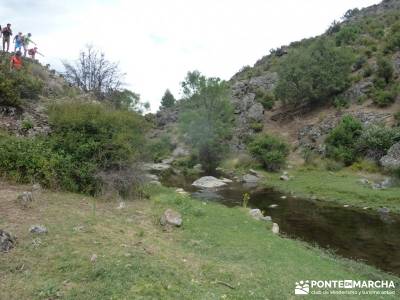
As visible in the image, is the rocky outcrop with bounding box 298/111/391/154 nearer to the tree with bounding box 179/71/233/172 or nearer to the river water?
the tree with bounding box 179/71/233/172

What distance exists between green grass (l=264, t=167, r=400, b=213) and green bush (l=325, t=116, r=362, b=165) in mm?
2338

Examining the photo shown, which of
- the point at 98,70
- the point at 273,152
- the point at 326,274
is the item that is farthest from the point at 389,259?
the point at 98,70

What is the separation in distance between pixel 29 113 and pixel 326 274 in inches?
681

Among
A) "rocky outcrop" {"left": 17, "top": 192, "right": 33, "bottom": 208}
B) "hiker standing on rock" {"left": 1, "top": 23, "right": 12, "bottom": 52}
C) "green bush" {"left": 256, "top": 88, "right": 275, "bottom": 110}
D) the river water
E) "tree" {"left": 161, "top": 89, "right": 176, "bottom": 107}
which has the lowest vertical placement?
the river water

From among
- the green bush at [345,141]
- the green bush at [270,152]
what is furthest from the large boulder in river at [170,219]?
the green bush at [345,141]

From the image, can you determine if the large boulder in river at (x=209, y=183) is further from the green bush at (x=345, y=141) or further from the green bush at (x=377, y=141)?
the green bush at (x=377, y=141)

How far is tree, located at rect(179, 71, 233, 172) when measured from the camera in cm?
5028

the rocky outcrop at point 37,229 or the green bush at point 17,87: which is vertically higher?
the green bush at point 17,87

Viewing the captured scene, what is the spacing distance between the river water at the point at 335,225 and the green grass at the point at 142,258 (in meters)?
2.08

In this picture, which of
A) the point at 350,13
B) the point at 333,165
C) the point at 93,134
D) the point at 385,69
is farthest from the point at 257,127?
the point at 350,13

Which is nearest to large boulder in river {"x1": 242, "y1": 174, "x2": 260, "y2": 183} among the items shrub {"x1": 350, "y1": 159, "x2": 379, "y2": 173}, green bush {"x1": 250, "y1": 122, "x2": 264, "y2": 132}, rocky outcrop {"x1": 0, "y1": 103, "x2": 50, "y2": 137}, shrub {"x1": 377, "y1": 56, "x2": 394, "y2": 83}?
shrub {"x1": 350, "y1": 159, "x2": 379, "y2": 173}

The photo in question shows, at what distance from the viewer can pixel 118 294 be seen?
316 inches

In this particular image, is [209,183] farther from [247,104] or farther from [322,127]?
[247,104]

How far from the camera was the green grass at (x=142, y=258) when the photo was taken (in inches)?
332
